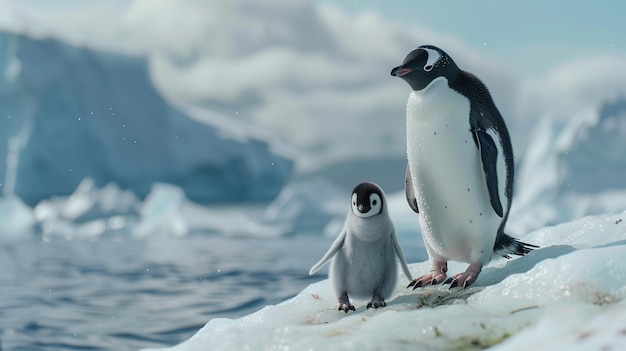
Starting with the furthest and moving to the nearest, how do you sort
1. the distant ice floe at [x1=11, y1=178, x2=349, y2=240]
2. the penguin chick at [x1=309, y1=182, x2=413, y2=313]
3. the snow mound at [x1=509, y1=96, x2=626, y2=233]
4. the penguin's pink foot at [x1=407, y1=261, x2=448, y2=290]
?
the distant ice floe at [x1=11, y1=178, x2=349, y2=240], the snow mound at [x1=509, y1=96, x2=626, y2=233], the penguin's pink foot at [x1=407, y1=261, x2=448, y2=290], the penguin chick at [x1=309, y1=182, x2=413, y2=313]

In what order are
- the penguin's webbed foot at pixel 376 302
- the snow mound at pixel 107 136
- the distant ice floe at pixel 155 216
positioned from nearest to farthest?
the penguin's webbed foot at pixel 376 302 < the distant ice floe at pixel 155 216 < the snow mound at pixel 107 136

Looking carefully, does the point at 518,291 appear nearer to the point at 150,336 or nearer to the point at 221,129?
the point at 150,336

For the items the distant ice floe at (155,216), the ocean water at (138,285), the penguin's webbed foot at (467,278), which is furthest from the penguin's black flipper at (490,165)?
the distant ice floe at (155,216)

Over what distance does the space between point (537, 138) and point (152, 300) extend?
7903 mm

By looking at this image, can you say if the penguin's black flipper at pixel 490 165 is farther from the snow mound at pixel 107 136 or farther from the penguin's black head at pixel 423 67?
the snow mound at pixel 107 136

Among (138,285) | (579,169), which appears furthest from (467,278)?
(579,169)

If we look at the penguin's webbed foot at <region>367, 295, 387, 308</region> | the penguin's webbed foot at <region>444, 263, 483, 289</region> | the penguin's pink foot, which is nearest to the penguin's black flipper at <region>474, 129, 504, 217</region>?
the penguin's webbed foot at <region>444, 263, 483, 289</region>

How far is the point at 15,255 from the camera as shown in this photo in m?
14.3

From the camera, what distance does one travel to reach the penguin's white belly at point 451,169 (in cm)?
254

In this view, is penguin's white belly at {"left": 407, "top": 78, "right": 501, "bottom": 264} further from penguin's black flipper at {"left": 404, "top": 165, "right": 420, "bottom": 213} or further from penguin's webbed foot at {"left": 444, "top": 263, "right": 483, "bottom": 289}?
penguin's black flipper at {"left": 404, "top": 165, "right": 420, "bottom": 213}

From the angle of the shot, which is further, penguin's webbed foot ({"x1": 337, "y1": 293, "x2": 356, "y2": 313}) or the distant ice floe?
the distant ice floe

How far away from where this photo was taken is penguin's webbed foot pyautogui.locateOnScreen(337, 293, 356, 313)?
242cm

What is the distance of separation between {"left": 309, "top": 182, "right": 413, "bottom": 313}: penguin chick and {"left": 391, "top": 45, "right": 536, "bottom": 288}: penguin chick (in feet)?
0.54

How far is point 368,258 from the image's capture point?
98.1 inches
